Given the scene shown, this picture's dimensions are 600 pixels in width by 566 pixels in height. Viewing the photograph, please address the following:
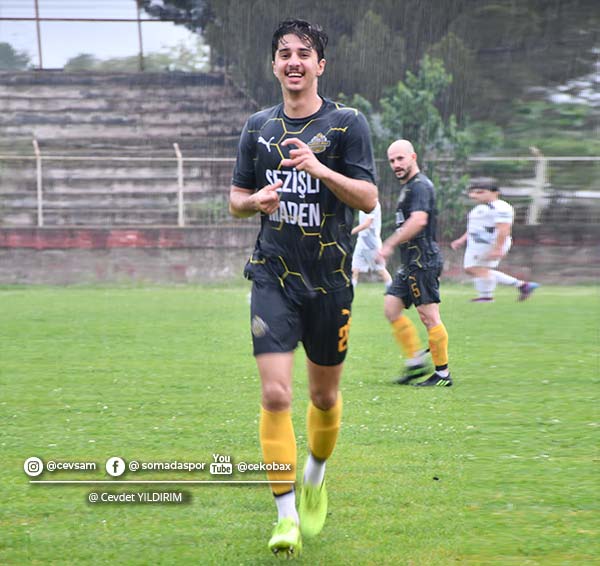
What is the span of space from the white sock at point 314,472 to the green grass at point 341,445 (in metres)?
0.19

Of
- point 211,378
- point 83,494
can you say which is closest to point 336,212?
point 83,494

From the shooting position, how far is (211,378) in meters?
8.73

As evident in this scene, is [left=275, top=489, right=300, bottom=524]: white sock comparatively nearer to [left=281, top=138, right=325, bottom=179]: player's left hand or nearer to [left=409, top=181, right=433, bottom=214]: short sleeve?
[left=281, top=138, right=325, bottom=179]: player's left hand

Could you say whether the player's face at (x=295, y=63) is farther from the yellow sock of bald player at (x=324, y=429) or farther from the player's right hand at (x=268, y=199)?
the yellow sock of bald player at (x=324, y=429)

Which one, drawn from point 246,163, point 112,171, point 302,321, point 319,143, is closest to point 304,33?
point 319,143

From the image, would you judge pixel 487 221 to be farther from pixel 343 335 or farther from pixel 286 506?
pixel 286 506

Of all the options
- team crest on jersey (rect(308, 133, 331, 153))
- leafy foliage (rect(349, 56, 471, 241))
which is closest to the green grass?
team crest on jersey (rect(308, 133, 331, 153))

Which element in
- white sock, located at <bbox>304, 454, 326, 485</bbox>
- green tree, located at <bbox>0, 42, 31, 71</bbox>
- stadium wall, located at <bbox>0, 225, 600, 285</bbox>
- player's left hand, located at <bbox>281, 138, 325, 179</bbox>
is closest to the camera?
player's left hand, located at <bbox>281, 138, 325, 179</bbox>

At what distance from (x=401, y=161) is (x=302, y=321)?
4081 millimetres

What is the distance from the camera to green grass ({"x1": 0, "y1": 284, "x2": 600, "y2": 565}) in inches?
167

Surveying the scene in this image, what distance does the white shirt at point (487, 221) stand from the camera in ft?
→ 46.9

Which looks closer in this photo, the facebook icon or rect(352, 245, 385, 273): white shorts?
the facebook icon

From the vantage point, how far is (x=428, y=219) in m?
8.38

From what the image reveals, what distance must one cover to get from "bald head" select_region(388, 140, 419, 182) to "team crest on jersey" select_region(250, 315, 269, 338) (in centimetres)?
413
